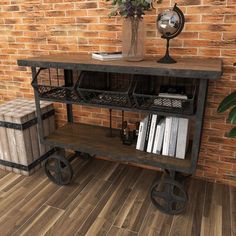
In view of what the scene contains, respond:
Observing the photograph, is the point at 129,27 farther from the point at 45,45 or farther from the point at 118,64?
the point at 45,45

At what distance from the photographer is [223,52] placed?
1.79 metres

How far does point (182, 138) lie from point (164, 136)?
0.12m

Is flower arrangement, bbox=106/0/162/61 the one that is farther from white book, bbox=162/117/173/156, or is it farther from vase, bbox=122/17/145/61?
white book, bbox=162/117/173/156

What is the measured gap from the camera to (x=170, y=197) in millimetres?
1752

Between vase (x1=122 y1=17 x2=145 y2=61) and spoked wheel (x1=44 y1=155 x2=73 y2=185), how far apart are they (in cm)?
98

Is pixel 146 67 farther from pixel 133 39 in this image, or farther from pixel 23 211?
pixel 23 211

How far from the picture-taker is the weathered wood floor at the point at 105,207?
5.50ft

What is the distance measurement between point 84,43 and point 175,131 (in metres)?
1.14

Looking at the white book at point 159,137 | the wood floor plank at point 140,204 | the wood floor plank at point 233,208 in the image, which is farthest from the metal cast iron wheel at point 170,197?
the wood floor plank at point 233,208

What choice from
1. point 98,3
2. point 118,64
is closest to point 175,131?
point 118,64

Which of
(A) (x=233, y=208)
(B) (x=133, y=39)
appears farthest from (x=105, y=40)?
(A) (x=233, y=208)

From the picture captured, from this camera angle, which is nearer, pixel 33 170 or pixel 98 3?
pixel 98 3

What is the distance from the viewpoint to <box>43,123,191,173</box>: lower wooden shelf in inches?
67.1

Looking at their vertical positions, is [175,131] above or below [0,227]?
above
